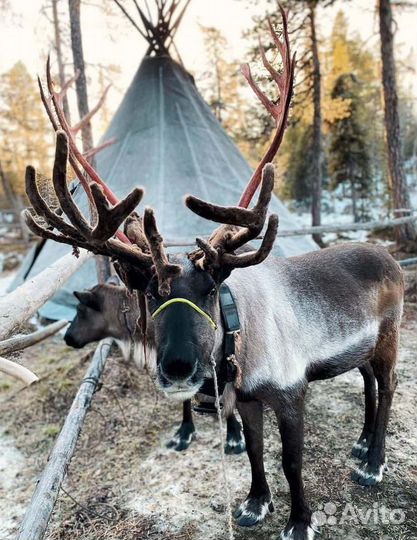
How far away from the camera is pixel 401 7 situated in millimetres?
9758

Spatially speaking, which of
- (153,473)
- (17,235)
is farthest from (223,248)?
(17,235)

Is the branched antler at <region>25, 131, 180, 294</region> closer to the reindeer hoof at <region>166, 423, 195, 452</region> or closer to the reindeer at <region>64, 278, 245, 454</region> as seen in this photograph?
the reindeer at <region>64, 278, 245, 454</region>

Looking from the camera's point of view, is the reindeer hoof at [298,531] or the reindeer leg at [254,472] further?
the reindeer leg at [254,472]

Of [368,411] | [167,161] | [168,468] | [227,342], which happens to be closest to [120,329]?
[168,468]

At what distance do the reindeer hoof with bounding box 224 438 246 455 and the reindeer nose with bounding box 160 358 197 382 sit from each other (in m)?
2.02

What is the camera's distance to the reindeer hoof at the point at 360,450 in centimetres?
314

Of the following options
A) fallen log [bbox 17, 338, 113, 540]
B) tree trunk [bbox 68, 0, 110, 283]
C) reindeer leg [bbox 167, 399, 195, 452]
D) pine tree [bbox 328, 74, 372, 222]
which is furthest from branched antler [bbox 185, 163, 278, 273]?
pine tree [bbox 328, 74, 372, 222]

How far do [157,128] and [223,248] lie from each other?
7404 millimetres

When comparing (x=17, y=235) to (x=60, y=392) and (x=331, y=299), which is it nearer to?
(x=60, y=392)

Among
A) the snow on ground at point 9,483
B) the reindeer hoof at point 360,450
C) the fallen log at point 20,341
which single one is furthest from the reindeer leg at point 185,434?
the fallen log at point 20,341

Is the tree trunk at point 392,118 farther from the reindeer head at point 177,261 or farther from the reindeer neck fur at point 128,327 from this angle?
the reindeer head at point 177,261

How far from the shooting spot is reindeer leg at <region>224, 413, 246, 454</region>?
3461 mm

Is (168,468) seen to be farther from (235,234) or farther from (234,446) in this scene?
(235,234)

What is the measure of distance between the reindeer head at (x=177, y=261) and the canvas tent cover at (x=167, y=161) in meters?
4.88
